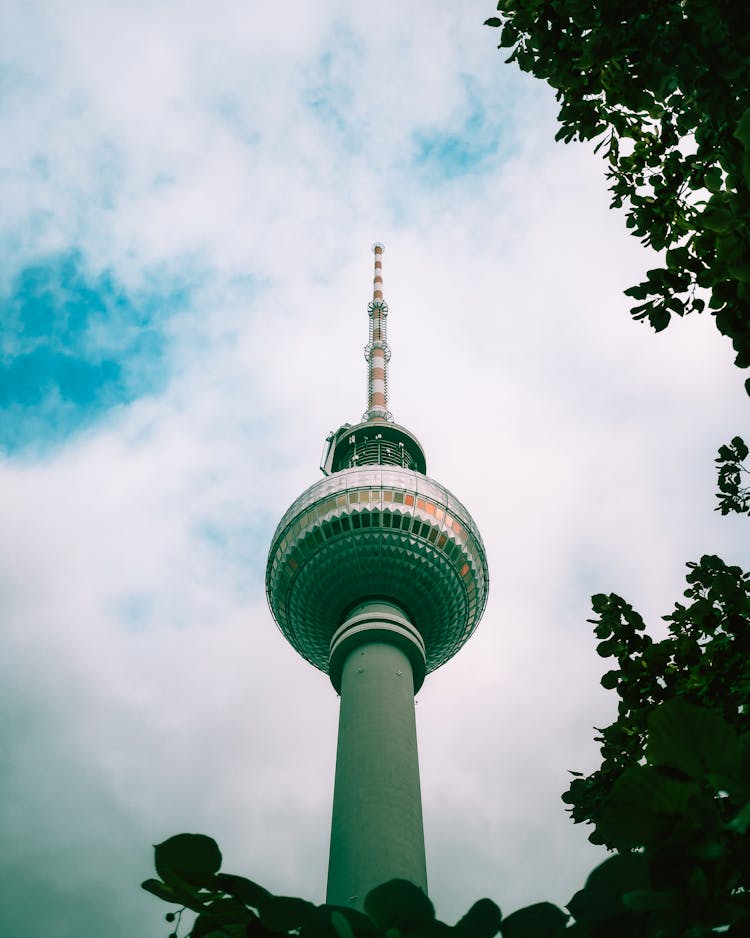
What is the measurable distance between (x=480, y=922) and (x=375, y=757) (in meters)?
29.7

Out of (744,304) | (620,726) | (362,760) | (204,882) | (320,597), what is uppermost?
(320,597)

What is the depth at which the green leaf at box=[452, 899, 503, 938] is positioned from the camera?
156cm

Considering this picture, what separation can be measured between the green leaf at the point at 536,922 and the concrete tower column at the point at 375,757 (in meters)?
25.2

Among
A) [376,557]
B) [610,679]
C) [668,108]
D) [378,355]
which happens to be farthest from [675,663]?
[378,355]

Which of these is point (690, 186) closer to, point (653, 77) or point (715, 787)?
point (653, 77)

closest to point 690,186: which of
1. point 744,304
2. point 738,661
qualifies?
point 744,304

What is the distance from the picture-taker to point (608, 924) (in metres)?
1.51

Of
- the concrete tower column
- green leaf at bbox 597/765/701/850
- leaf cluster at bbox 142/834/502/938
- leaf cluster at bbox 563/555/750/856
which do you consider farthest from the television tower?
green leaf at bbox 597/765/701/850

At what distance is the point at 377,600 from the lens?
3734cm

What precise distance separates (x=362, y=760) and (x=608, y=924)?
97.8 feet

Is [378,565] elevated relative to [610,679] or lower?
elevated

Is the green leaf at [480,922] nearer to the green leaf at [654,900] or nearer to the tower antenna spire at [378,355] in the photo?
the green leaf at [654,900]

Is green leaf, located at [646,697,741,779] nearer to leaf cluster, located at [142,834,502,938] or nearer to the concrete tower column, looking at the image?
leaf cluster, located at [142,834,502,938]

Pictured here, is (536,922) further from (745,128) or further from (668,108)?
(668,108)
